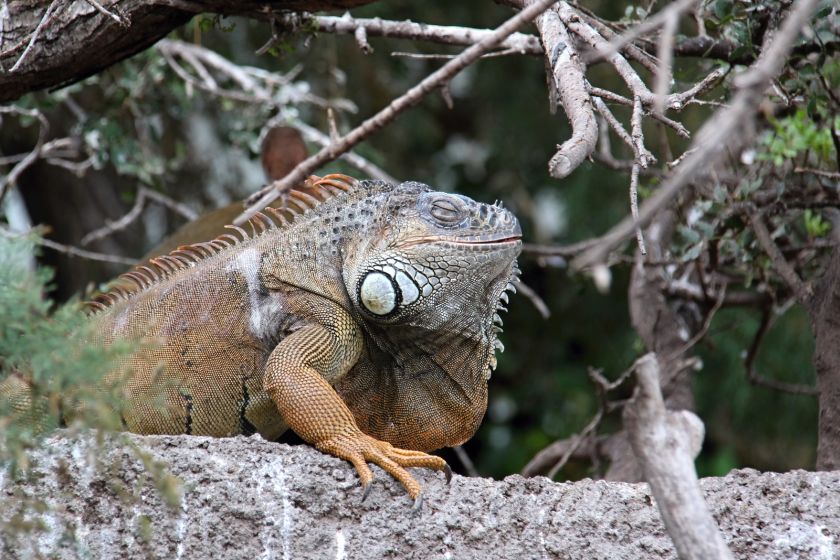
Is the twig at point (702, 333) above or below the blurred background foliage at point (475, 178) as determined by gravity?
above

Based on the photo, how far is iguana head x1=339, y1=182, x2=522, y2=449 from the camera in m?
4.86

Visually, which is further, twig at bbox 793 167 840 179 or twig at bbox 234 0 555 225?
twig at bbox 793 167 840 179

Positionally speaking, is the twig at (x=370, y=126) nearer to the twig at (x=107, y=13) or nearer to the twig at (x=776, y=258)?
the twig at (x=107, y=13)

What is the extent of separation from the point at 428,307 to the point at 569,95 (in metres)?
1.27

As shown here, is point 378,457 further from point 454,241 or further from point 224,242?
point 224,242

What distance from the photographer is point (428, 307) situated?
4906mm

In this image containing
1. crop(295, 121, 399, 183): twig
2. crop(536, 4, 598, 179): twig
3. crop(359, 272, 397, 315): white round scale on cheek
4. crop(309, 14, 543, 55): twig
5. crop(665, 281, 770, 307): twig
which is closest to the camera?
crop(536, 4, 598, 179): twig

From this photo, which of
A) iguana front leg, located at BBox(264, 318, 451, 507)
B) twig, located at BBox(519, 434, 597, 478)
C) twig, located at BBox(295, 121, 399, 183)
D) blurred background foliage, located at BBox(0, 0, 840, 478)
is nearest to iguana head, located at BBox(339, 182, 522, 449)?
iguana front leg, located at BBox(264, 318, 451, 507)

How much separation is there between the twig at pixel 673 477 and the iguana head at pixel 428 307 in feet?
6.31

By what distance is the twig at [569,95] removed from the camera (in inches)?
138

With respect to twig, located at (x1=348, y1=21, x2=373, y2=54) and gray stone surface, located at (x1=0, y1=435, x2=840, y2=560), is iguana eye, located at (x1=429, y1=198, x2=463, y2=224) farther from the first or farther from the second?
gray stone surface, located at (x1=0, y1=435, x2=840, y2=560)

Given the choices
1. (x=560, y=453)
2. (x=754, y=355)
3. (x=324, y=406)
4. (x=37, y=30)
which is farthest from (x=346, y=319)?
(x=754, y=355)

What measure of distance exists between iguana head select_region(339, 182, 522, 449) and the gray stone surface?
2.50ft

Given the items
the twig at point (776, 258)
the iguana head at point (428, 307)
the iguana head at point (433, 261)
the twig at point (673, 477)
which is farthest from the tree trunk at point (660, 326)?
the twig at point (673, 477)
